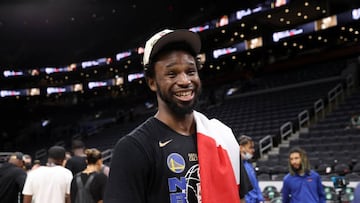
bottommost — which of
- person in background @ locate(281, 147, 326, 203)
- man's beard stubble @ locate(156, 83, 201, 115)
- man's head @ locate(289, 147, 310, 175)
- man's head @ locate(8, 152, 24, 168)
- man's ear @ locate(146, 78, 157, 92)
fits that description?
person in background @ locate(281, 147, 326, 203)

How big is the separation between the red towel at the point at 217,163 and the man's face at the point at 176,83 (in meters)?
0.11

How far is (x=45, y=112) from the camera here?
1576 inches

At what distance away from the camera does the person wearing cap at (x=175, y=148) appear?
61.0 inches

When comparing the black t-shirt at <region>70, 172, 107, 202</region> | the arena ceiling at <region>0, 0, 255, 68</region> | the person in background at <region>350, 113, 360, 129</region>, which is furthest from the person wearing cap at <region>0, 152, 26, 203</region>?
the arena ceiling at <region>0, 0, 255, 68</region>

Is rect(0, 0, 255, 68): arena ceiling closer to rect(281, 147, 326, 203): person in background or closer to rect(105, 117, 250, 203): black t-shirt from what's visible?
rect(281, 147, 326, 203): person in background

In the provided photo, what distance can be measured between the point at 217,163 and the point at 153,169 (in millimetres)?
219

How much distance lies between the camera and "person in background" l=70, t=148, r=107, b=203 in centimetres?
465

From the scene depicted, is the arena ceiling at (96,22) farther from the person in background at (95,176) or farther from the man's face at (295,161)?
the person in background at (95,176)

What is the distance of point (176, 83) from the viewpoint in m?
1.65

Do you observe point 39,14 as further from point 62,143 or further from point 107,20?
point 62,143

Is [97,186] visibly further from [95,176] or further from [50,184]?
[50,184]

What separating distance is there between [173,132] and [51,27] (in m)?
33.6

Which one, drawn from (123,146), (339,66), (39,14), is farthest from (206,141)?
(39,14)

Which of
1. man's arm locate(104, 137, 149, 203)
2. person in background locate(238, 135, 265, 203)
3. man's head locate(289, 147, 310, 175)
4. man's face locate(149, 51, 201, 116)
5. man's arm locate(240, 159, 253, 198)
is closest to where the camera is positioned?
man's arm locate(104, 137, 149, 203)
